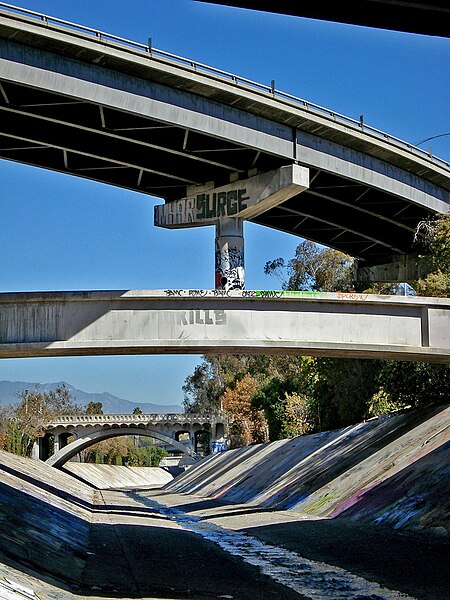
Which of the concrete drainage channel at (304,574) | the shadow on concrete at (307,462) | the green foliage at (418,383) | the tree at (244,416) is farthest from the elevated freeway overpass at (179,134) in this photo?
the tree at (244,416)

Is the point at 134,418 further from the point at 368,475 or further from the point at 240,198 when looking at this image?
the point at 368,475

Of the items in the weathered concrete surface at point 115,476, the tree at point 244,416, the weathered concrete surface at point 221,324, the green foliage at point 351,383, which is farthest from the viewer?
the weathered concrete surface at point 115,476

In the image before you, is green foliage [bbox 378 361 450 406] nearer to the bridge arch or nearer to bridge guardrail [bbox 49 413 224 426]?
the bridge arch

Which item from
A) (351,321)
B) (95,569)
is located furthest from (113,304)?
(95,569)

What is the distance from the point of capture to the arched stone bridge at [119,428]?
475ft

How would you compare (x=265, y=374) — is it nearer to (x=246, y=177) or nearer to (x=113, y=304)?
(x=246, y=177)

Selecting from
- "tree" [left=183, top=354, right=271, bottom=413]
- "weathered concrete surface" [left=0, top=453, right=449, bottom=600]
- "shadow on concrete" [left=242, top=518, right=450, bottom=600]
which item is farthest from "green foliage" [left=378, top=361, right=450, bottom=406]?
"tree" [left=183, top=354, right=271, bottom=413]

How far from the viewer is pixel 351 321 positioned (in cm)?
3047

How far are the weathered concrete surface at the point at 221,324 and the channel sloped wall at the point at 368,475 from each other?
451cm

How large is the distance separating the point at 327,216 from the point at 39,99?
2051 centimetres

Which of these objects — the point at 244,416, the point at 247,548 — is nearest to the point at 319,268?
the point at 244,416

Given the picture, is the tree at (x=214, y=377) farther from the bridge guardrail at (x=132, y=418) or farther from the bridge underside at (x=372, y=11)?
the bridge underside at (x=372, y=11)

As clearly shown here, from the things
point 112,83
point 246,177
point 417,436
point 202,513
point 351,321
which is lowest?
point 202,513

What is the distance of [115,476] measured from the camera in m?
158
